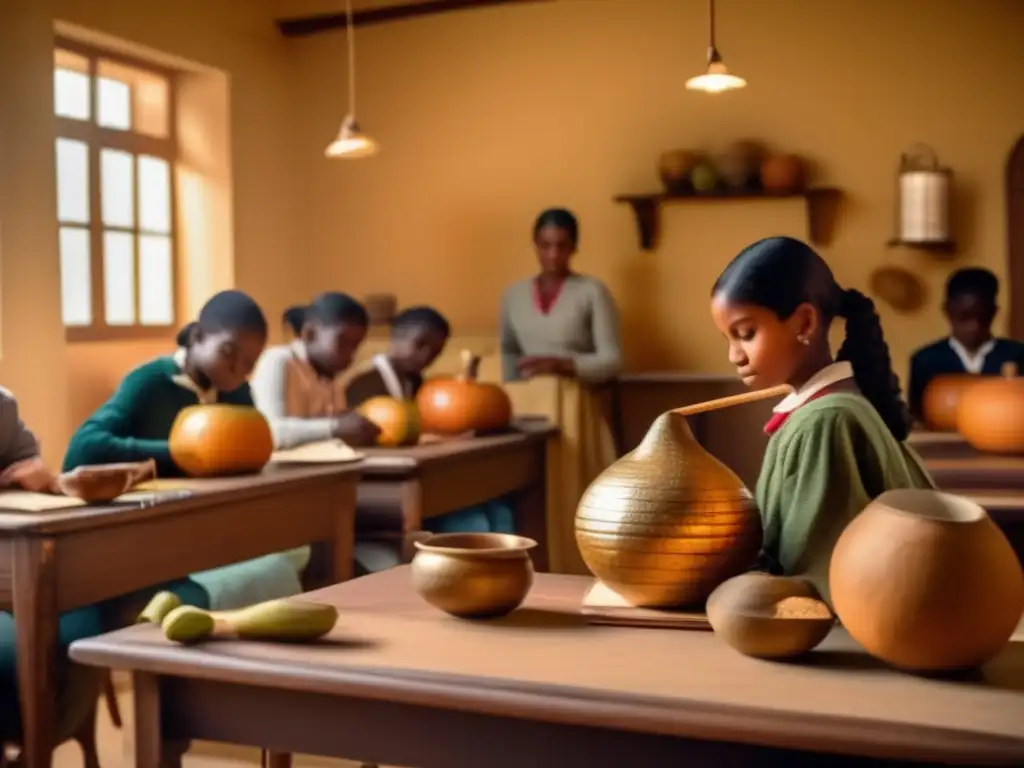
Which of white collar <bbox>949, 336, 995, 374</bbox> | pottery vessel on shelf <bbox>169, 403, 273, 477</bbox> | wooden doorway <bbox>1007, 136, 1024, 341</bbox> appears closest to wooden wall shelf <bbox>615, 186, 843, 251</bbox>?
wooden doorway <bbox>1007, 136, 1024, 341</bbox>

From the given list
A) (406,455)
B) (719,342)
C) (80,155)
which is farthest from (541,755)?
(719,342)

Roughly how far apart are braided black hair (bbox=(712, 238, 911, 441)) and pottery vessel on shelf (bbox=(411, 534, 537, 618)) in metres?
0.43

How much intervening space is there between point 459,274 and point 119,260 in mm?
1808

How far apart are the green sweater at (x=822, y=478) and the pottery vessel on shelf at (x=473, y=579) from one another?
31 centimetres

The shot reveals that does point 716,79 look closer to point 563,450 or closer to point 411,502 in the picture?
point 563,450

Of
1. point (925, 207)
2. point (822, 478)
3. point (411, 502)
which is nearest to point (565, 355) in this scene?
point (925, 207)

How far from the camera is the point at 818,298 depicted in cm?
157

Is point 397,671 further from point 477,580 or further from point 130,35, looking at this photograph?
point 130,35

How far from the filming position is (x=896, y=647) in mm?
1231

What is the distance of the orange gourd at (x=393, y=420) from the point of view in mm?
3828

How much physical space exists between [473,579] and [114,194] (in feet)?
14.6

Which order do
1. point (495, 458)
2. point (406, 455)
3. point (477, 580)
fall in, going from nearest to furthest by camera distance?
point (477, 580) → point (406, 455) → point (495, 458)

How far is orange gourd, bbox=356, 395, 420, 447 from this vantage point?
151 inches

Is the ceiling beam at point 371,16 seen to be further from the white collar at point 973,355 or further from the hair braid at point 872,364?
the hair braid at point 872,364
